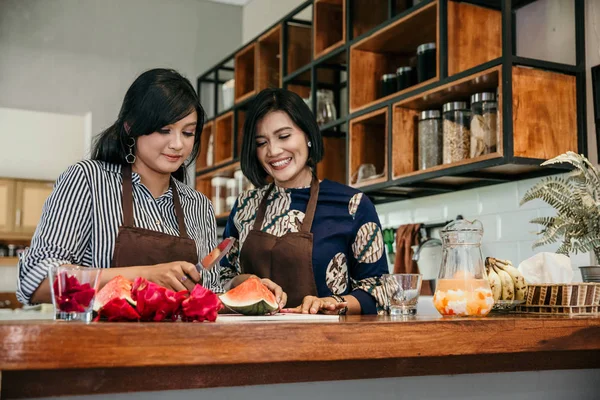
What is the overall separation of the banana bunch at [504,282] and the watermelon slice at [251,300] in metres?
0.60

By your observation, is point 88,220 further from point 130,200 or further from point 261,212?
point 261,212

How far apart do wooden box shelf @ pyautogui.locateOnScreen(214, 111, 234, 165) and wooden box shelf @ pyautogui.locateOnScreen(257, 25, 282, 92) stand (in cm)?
62

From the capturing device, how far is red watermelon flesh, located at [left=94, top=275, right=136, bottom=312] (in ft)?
4.31

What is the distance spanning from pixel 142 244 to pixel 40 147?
6.44 metres

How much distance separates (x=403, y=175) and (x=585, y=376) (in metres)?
1.87

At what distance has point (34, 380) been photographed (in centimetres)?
116

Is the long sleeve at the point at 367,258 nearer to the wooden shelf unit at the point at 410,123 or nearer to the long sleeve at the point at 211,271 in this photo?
the long sleeve at the point at 211,271

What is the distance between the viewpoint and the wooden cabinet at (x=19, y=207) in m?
7.67

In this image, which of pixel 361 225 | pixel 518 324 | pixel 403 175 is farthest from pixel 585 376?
pixel 403 175

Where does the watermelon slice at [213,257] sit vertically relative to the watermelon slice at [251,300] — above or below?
above

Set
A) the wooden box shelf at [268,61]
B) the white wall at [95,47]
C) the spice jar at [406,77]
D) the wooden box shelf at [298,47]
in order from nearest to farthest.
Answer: the spice jar at [406,77] → the wooden box shelf at [298,47] → the wooden box shelf at [268,61] → the white wall at [95,47]

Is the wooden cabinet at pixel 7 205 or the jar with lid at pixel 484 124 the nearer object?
the jar with lid at pixel 484 124

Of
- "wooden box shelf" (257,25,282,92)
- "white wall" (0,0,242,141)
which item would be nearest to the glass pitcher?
"wooden box shelf" (257,25,282,92)

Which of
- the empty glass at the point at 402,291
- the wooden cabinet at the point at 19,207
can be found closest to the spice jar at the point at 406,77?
the empty glass at the point at 402,291
